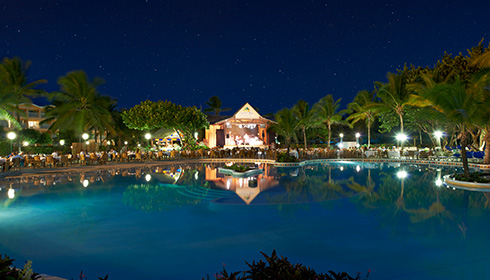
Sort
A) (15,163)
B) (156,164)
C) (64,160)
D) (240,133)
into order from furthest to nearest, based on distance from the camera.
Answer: (240,133)
(156,164)
(64,160)
(15,163)

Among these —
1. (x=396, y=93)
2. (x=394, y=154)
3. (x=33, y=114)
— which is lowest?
(x=394, y=154)

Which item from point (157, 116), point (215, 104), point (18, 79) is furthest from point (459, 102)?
point (215, 104)

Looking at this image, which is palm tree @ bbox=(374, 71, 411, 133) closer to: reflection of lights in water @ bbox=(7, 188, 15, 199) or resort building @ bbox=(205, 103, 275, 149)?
resort building @ bbox=(205, 103, 275, 149)

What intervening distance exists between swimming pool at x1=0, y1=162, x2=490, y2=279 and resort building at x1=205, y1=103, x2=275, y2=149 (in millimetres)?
23248

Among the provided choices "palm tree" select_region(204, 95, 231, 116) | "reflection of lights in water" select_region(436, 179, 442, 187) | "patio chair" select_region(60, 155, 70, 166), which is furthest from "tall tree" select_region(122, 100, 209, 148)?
"palm tree" select_region(204, 95, 231, 116)

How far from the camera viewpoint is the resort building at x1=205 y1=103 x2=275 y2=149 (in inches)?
1403

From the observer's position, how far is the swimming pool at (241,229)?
521 cm

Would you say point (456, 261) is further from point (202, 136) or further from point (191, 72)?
point (191, 72)

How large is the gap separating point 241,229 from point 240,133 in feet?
97.1

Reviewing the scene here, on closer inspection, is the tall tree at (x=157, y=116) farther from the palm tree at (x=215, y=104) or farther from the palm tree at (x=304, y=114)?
the palm tree at (x=215, y=104)

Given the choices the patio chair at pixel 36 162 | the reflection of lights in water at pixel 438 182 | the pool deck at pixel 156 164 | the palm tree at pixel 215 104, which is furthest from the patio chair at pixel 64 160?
the palm tree at pixel 215 104

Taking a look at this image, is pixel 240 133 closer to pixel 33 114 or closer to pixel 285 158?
pixel 285 158

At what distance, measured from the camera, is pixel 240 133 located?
3656cm

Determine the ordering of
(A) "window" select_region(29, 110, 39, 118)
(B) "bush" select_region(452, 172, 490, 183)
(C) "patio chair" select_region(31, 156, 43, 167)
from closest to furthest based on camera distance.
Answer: (B) "bush" select_region(452, 172, 490, 183) < (C) "patio chair" select_region(31, 156, 43, 167) < (A) "window" select_region(29, 110, 39, 118)
